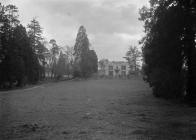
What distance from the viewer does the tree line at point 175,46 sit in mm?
23391

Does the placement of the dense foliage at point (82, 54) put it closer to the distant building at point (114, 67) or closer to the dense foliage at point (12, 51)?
the dense foliage at point (12, 51)

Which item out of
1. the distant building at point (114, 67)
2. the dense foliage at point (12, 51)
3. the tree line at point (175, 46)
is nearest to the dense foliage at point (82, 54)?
the dense foliage at point (12, 51)

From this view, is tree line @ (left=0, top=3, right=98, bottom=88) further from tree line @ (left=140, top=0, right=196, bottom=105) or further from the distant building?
the distant building

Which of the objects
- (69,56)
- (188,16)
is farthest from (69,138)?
(69,56)

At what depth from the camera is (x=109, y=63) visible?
528ft

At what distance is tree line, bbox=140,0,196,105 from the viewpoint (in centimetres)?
2339

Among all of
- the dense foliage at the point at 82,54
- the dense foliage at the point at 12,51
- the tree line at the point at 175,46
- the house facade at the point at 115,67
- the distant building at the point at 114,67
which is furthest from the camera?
the house facade at the point at 115,67

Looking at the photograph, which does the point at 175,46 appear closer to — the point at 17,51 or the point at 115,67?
the point at 17,51

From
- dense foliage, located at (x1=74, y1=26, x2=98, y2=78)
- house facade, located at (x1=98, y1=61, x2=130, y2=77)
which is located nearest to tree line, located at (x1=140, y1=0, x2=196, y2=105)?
dense foliage, located at (x1=74, y1=26, x2=98, y2=78)

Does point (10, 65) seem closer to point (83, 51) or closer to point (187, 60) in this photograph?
point (187, 60)

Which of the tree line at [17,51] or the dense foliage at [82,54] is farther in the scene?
the dense foliage at [82,54]

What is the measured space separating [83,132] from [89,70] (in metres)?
78.9

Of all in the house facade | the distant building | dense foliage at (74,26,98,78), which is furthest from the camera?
the house facade

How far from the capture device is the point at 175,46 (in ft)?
79.6
